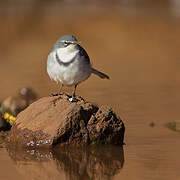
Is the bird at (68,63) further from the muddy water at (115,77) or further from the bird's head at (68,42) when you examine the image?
the muddy water at (115,77)

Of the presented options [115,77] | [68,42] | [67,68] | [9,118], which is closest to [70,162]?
[67,68]

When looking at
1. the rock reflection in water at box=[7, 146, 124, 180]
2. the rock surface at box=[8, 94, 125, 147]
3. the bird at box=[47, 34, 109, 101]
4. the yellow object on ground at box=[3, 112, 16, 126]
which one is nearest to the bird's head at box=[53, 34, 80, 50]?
the bird at box=[47, 34, 109, 101]

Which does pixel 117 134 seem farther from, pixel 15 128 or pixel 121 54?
pixel 121 54

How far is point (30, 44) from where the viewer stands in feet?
62.7

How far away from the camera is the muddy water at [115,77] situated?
6.95 meters

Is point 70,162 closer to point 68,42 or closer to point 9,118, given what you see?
point 68,42

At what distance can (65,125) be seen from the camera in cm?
745

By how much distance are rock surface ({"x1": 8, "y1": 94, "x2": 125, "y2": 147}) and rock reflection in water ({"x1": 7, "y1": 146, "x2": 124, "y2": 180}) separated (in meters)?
0.12

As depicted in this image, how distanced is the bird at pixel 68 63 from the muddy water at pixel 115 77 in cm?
98

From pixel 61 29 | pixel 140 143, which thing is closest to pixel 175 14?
pixel 61 29

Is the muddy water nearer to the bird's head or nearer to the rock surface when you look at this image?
the rock surface

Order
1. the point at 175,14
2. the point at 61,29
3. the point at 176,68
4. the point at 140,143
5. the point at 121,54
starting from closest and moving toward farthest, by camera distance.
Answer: the point at 140,143, the point at 176,68, the point at 121,54, the point at 61,29, the point at 175,14

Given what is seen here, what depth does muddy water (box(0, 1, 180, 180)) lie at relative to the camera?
6.95 meters

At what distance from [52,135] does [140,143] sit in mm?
1359
